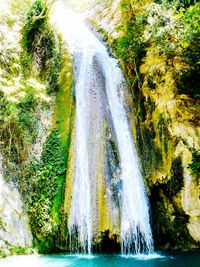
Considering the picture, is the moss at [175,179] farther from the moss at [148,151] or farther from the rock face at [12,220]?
the rock face at [12,220]

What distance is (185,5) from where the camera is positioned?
12.5 meters

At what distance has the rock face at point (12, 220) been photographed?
33.6 feet

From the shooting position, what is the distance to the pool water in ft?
29.8

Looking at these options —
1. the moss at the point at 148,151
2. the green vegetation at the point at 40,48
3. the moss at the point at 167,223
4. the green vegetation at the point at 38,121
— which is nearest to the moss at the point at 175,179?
the moss at the point at 167,223

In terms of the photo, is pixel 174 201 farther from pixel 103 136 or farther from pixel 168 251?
pixel 103 136

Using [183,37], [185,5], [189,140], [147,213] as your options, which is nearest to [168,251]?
[147,213]

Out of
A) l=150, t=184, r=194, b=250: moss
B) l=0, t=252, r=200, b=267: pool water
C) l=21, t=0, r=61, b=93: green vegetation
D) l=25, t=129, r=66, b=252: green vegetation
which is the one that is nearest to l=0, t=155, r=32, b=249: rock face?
l=25, t=129, r=66, b=252: green vegetation

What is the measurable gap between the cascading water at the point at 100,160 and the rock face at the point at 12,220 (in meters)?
1.51

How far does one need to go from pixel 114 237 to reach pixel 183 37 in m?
6.80

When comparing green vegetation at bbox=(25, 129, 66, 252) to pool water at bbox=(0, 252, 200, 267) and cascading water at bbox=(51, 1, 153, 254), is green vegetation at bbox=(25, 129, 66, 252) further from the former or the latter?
pool water at bbox=(0, 252, 200, 267)

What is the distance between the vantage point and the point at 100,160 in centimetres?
1194

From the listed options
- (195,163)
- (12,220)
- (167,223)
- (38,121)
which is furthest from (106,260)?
(38,121)

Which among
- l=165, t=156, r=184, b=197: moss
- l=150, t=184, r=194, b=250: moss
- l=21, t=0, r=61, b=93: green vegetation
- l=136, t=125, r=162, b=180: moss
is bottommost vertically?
l=150, t=184, r=194, b=250: moss

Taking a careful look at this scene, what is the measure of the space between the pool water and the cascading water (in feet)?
1.65
